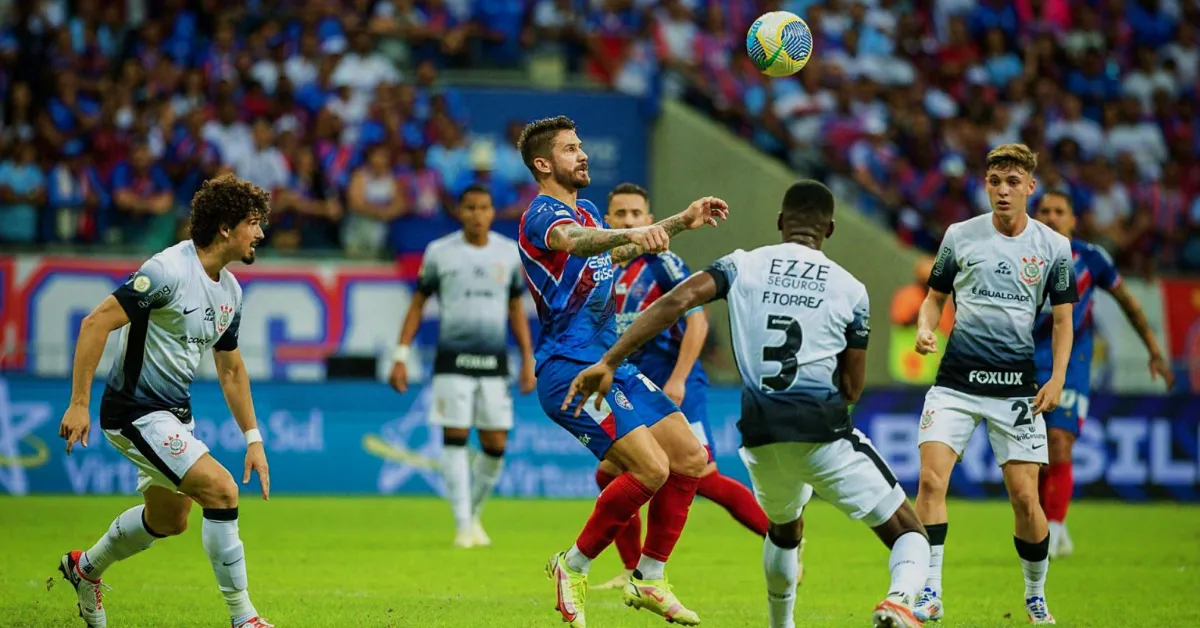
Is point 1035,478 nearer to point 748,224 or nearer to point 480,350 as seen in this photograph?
point 480,350

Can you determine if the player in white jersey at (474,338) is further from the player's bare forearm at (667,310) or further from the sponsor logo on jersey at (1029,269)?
the player's bare forearm at (667,310)

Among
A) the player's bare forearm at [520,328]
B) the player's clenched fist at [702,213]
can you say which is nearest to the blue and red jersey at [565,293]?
the player's clenched fist at [702,213]

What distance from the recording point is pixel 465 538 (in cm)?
1330

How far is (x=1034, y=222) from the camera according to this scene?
925 cm

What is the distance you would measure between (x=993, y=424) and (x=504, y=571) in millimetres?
4111

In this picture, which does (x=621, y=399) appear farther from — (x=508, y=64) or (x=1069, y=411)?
(x=508, y=64)

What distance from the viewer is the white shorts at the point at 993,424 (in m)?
9.00

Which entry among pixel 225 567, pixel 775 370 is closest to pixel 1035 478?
pixel 775 370

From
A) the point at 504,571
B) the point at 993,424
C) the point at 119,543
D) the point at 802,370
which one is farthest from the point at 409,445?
the point at 802,370

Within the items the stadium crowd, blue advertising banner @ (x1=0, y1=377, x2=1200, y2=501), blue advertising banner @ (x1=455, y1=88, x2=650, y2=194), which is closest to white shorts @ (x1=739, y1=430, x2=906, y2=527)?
blue advertising banner @ (x1=0, y1=377, x2=1200, y2=501)

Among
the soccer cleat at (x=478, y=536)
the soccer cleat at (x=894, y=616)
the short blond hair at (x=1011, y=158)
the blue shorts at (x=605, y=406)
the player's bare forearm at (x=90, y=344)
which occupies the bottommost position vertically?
the soccer cleat at (x=478, y=536)

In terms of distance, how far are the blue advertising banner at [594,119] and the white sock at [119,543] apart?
47.6 ft

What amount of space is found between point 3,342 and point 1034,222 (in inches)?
561

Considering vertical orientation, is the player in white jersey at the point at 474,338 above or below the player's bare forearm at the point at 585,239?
below
